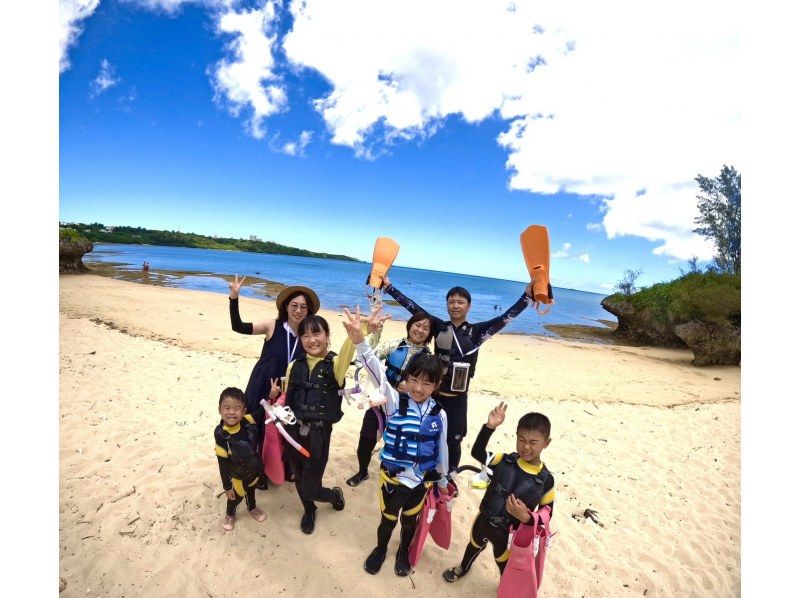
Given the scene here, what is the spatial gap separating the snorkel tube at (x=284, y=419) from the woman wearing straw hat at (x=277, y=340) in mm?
A: 389

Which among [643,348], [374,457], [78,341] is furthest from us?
[643,348]

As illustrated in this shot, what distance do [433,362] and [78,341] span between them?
10.2m

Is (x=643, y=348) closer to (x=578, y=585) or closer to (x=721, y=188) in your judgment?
(x=721, y=188)

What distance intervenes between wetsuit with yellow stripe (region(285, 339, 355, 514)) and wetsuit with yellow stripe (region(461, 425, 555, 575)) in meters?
1.32

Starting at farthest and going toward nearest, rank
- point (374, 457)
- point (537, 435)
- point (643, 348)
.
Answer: point (643, 348)
point (374, 457)
point (537, 435)

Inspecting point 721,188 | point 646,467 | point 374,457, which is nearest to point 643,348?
point 721,188

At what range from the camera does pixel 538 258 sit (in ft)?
13.2

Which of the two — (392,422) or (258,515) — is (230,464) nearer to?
(258,515)

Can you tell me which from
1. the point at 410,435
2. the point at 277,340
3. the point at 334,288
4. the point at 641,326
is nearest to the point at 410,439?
the point at 410,435

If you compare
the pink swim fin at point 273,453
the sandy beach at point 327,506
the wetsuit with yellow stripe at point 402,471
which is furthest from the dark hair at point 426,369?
the sandy beach at point 327,506

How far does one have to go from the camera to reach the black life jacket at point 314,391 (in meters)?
3.41

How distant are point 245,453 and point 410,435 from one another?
1555mm
